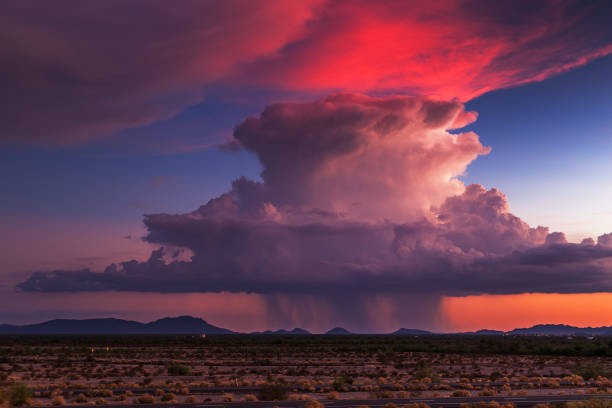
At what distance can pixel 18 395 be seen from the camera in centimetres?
3269

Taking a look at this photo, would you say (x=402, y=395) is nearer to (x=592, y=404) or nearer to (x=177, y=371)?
(x=592, y=404)

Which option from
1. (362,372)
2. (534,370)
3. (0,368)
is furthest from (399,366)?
(0,368)

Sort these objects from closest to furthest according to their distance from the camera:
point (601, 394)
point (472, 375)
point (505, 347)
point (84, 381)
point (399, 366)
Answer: point (601, 394) → point (84, 381) → point (472, 375) → point (399, 366) → point (505, 347)

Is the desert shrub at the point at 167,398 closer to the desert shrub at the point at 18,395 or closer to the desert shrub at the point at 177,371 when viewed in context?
the desert shrub at the point at 18,395

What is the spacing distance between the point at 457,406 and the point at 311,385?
17.7 m

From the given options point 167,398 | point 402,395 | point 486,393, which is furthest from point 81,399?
point 486,393

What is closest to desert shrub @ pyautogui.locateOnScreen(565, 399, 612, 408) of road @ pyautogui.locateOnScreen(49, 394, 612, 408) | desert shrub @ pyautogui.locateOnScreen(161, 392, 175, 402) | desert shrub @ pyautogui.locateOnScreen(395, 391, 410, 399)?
road @ pyautogui.locateOnScreen(49, 394, 612, 408)

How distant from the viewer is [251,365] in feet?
244

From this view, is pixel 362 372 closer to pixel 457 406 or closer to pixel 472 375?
pixel 472 375

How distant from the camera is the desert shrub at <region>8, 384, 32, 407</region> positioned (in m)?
32.4

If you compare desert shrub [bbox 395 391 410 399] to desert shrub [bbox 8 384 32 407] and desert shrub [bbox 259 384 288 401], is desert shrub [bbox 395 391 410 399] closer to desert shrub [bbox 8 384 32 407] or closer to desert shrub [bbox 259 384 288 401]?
desert shrub [bbox 259 384 288 401]

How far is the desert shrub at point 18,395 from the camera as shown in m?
32.4

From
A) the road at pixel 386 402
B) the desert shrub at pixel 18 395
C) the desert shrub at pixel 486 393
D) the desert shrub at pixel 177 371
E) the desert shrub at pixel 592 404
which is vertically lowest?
the desert shrub at pixel 177 371

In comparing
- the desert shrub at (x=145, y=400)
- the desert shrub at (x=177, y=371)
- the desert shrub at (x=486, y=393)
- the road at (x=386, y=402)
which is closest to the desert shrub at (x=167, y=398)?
the desert shrub at (x=145, y=400)
